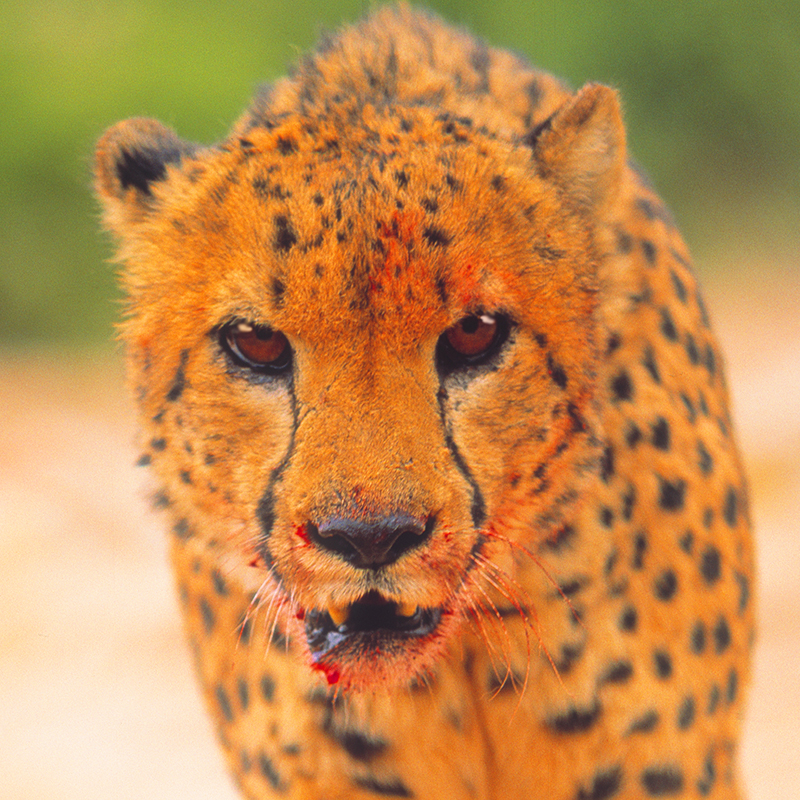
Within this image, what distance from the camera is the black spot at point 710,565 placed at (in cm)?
191

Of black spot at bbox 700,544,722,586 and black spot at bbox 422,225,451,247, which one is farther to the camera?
black spot at bbox 700,544,722,586

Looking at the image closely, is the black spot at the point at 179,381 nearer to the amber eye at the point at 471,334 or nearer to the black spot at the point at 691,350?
the amber eye at the point at 471,334

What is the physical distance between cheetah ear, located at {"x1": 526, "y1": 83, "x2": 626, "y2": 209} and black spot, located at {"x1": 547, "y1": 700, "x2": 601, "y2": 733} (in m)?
0.79

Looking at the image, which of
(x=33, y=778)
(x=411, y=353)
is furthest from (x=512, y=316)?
(x=33, y=778)

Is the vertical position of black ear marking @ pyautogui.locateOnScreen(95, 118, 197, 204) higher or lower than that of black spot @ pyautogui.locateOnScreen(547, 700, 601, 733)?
higher

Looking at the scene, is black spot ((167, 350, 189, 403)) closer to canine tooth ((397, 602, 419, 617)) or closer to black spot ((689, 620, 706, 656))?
canine tooth ((397, 602, 419, 617))

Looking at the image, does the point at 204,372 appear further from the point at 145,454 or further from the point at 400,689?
the point at 400,689

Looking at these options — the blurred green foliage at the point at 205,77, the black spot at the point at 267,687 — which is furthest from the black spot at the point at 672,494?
the blurred green foliage at the point at 205,77

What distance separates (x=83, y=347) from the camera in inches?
287

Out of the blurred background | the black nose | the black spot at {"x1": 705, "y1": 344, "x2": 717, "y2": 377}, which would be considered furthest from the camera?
the blurred background

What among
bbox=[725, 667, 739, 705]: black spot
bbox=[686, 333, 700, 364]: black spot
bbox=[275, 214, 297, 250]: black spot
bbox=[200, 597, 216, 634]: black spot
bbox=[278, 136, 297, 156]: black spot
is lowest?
bbox=[725, 667, 739, 705]: black spot

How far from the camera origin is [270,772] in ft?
6.40

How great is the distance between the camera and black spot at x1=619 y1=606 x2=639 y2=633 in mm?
1867

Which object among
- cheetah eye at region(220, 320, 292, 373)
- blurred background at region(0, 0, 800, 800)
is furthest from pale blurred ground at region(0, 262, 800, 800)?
cheetah eye at region(220, 320, 292, 373)
